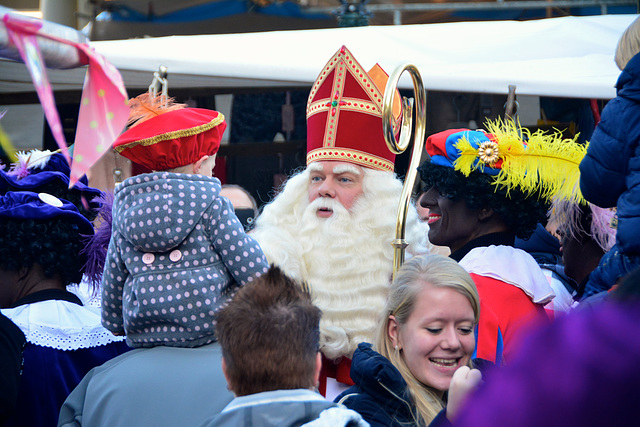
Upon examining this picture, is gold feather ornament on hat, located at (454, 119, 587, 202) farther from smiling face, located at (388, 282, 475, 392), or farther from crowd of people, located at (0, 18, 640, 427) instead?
smiling face, located at (388, 282, 475, 392)

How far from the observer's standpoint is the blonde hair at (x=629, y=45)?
264 cm

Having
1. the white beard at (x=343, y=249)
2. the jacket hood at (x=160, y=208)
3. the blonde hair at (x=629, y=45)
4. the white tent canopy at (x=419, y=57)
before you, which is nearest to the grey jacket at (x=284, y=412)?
the jacket hood at (x=160, y=208)

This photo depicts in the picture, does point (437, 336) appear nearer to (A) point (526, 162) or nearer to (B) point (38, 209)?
(A) point (526, 162)

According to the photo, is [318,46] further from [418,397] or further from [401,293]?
[418,397]

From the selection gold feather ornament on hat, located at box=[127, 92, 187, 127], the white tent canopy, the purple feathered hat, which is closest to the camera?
gold feather ornament on hat, located at box=[127, 92, 187, 127]

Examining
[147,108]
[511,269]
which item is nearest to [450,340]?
[511,269]

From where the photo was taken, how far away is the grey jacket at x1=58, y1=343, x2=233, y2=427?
2.50 meters

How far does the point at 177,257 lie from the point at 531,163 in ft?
5.17

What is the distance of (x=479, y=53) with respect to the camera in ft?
17.7

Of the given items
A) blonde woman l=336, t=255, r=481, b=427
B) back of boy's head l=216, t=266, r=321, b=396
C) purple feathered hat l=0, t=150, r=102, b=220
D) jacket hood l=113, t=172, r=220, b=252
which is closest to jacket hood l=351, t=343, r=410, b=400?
blonde woman l=336, t=255, r=481, b=427

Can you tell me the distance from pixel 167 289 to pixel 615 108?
165cm

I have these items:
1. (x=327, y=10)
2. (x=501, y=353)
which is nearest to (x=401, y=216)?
(x=501, y=353)

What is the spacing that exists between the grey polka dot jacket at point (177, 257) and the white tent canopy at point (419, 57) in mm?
2399

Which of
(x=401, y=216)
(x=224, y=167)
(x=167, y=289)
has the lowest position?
(x=224, y=167)
